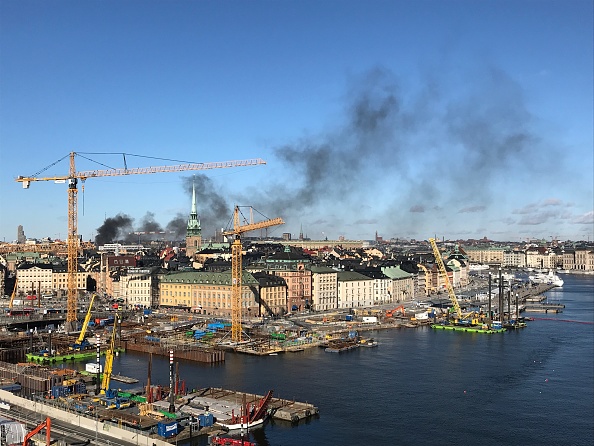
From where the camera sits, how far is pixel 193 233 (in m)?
112

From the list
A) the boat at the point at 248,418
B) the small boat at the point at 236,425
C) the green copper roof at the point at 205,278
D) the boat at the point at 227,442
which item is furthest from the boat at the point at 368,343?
the boat at the point at 227,442

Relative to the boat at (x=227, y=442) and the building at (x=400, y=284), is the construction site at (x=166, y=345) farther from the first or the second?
the building at (x=400, y=284)

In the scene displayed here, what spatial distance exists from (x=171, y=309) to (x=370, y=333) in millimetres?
Answer: 19888

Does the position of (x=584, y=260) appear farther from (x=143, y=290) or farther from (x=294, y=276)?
(x=143, y=290)

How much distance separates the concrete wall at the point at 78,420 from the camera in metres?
21.9

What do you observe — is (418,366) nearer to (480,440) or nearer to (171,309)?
(480,440)

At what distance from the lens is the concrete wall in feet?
71.7

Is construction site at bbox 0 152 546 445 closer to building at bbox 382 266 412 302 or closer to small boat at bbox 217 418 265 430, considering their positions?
small boat at bbox 217 418 265 430

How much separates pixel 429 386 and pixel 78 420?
655 inches

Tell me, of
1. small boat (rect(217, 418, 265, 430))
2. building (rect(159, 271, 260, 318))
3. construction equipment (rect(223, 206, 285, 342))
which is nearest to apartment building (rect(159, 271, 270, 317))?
building (rect(159, 271, 260, 318))

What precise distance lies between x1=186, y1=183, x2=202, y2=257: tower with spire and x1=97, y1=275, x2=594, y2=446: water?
2534 inches

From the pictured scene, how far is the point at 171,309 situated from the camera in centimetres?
6222

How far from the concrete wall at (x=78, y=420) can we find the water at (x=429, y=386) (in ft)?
9.62

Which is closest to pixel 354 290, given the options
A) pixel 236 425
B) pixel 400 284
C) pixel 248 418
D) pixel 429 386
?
pixel 400 284
